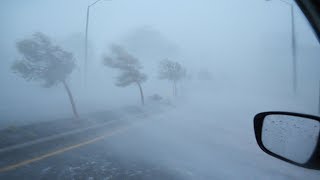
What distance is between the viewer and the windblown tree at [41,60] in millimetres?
12648

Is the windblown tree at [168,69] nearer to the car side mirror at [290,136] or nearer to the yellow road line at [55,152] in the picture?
the yellow road line at [55,152]

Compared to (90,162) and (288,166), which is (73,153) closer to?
(90,162)

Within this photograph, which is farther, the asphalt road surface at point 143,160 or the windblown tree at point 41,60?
the windblown tree at point 41,60

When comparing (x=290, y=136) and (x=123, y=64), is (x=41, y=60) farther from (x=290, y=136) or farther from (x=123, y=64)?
(x=290, y=136)

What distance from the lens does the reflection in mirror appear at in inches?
65.5

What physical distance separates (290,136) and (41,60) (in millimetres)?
12913

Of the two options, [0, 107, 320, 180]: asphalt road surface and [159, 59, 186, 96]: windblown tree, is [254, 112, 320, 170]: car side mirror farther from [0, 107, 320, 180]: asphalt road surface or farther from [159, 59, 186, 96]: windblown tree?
[159, 59, 186, 96]: windblown tree

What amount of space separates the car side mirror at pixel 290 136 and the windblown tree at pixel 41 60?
12.6m

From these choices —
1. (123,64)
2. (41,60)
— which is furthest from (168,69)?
(41,60)

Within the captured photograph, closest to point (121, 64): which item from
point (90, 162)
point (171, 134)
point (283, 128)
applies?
point (171, 134)

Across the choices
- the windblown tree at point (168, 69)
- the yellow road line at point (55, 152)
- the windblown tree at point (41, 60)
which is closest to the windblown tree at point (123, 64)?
the windblown tree at point (41, 60)

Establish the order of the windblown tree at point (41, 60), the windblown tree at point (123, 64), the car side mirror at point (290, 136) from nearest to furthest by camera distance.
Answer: the car side mirror at point (290, 136) → the windblown tree at point (41, 60) → the windblown tree at point (123, 64)

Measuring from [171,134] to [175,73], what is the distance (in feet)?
74.6

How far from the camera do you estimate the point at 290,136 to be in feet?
6.11
